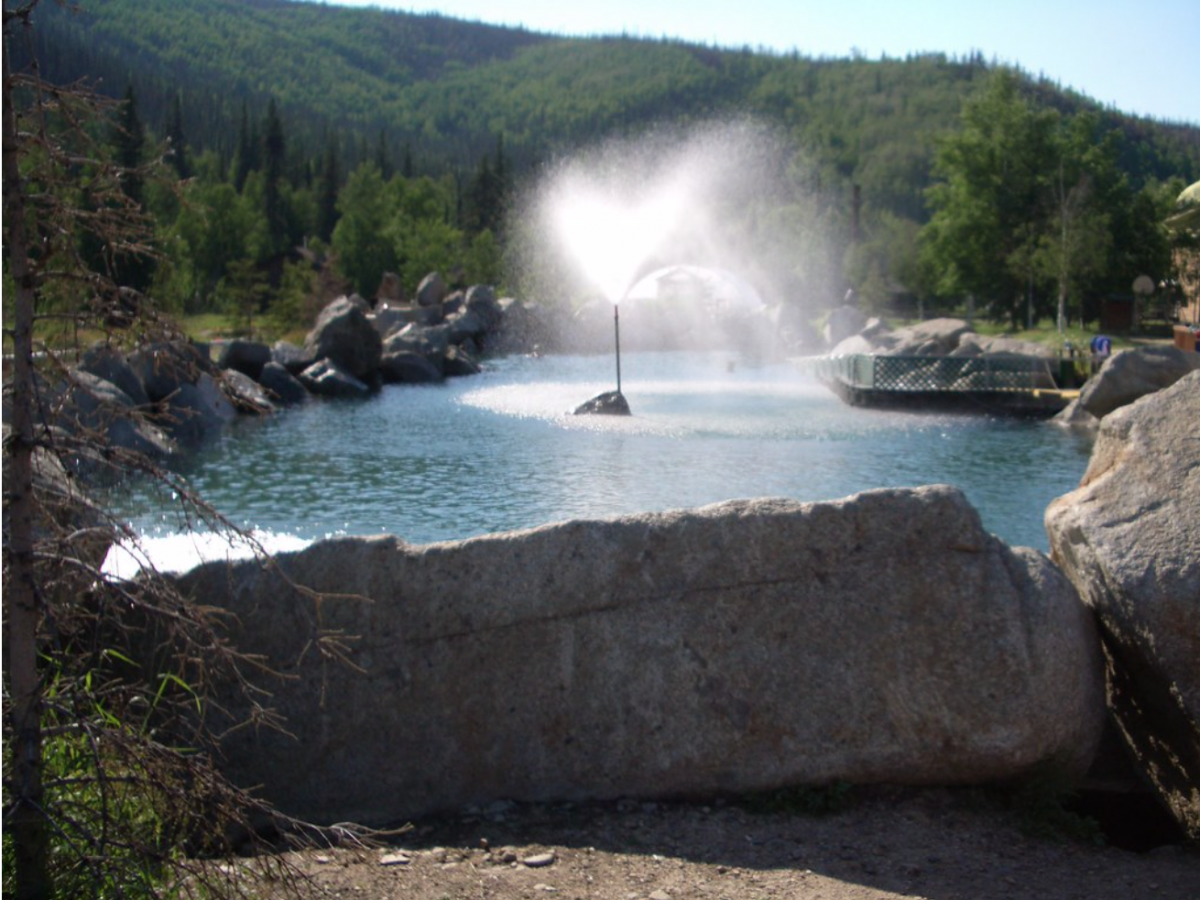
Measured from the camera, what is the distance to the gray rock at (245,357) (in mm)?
28875

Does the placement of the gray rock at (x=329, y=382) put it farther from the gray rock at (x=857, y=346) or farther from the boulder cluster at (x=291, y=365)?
the gray rock at (x=857, y=346)

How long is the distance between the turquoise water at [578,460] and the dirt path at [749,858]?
7359 mm

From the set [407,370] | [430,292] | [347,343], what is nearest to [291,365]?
[347,343]

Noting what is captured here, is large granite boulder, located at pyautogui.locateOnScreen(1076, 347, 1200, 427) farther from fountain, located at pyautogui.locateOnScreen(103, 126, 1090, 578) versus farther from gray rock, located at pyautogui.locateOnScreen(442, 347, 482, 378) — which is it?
gray rock, located at pyautogui.locateOnScreen(442, 347, 482, 378)

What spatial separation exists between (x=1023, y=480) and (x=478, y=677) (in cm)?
1340

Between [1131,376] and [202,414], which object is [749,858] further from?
[1131,376]

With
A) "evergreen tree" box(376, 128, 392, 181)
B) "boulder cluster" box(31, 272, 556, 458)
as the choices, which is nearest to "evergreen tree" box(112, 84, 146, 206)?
"boulder cluster" box(31, 272, 556, 458)

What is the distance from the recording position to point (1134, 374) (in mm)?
23438

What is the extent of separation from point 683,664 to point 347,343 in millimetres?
29005

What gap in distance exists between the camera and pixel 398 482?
16.5 meters

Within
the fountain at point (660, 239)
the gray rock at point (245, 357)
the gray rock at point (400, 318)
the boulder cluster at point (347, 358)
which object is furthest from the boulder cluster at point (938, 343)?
the gray rock at point (400, 318)

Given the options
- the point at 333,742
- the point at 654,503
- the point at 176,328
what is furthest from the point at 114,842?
the point at 654,503

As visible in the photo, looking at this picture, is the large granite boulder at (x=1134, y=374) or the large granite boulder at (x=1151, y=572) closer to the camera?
the large granite boulder at (x=1151, y=572)

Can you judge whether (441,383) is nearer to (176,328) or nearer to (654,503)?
(654,503)
